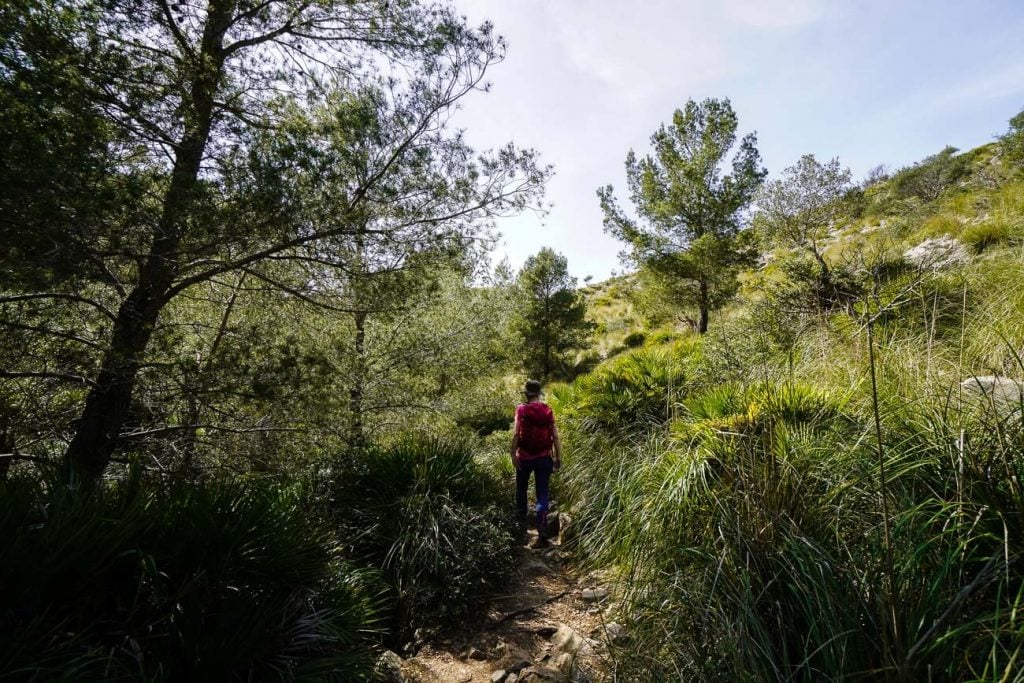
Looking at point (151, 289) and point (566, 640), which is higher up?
point (151, 289)

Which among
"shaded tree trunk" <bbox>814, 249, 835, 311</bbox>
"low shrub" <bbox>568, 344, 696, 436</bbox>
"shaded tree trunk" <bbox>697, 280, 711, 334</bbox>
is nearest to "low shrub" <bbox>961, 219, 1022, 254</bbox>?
"shaded tree trunk" <bbox>814, 249, 835, 311</bbox>

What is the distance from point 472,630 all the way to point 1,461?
13.5 feet

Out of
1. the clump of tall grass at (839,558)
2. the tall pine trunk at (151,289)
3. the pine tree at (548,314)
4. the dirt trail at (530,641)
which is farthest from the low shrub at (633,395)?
the pine tree at (548,314)

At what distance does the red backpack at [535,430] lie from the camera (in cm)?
567

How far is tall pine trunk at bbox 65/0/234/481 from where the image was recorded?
2910mm

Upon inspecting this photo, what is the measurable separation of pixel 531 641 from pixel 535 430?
7.78ft

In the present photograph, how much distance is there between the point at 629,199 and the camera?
49.3 ft

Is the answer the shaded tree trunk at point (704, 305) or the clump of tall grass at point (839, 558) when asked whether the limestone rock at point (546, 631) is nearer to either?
the clump of tall grass at point (839, 558)

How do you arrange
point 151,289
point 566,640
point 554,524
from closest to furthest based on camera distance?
point 151,289
point 566,640
point 554,524

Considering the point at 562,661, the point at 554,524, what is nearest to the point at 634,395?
the point at 554,524

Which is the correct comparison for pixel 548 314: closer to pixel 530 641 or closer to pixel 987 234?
pixel 987 234

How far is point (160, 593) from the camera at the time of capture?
2.23m

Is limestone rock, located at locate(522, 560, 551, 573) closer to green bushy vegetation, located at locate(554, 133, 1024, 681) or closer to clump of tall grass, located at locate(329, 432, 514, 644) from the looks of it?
clump of tall grass, located at locate(329, 432, 514, 644)

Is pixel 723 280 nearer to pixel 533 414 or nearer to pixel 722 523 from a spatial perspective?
pixel 533 414
